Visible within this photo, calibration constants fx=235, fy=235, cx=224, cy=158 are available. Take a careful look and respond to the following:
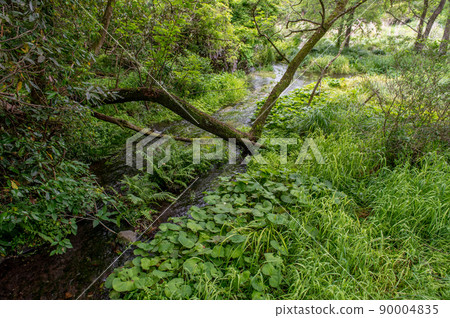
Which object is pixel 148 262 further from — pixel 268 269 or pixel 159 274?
pixel 268 269

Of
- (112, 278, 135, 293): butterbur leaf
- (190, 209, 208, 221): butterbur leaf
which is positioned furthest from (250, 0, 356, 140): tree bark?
(112, 278, 135, 293): butterbur leaf

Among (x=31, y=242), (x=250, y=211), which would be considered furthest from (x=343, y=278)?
(x=31, y=242)

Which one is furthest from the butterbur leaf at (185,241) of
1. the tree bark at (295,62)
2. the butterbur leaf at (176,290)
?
the tree bark at (295,62)

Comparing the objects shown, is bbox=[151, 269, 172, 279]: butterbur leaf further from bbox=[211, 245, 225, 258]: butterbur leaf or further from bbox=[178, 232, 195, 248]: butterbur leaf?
bbox=[211, 245, 225, 258]: butterbur leaf

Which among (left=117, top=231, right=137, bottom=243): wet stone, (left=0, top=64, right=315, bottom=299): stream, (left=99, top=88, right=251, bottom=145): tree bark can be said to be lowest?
(left=0, top=64, right=315, bottom=299): stream

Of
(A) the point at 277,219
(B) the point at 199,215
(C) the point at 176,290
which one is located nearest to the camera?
(C) the point at 176,290

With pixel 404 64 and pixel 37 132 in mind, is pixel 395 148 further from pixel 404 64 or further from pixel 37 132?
pixel 37 132

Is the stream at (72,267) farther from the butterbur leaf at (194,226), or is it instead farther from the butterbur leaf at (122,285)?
the butterbur leaf at (194,226)

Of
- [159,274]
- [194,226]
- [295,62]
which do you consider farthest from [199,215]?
[295,62]

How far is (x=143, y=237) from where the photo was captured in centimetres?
308

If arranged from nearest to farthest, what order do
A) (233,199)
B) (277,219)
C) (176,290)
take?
1. (176,290)
2. (277,219)
3. (233,199)

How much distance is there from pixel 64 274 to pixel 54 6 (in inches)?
111

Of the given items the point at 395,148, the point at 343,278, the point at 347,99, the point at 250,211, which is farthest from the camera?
the point at 347,99

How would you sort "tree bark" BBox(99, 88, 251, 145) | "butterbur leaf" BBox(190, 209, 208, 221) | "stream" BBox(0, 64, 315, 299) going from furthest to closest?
"tree bark" BBox(99, 88, 251, 145) < "butterbur leaf" BBox(190, 209, 208, 221) < "stream" BBox(0, 64, 315, 299)
